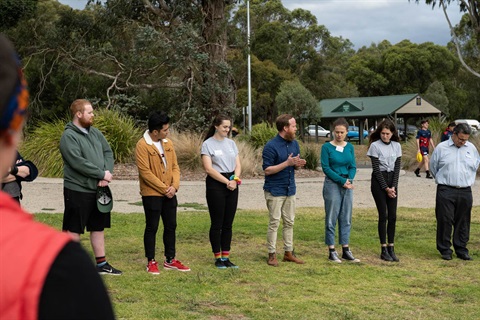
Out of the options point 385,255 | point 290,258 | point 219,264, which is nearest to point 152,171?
point 219,264

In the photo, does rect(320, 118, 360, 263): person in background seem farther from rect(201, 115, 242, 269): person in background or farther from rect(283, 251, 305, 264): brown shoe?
rect(201, 115, 242, 269): person in background

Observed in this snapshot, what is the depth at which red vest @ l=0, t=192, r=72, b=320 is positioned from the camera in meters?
1.22

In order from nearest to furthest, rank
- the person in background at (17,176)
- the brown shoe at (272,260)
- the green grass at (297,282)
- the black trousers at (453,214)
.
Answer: the green grass at (297,282), the person in background at (17,176), the brown shoe at (272,260), the black trousers at (453,214)

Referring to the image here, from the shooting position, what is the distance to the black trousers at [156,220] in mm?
8453

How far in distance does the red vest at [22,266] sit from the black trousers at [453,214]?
30.9 feet

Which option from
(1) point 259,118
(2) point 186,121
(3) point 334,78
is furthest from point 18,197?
(3) point 334,78

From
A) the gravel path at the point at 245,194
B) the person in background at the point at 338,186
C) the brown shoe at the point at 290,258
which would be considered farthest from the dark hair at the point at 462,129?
the gravel path at the point at 245,194

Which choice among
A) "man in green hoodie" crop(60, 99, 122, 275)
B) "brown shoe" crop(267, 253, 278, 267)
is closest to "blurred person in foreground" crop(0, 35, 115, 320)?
"man in green hoodie" crop(60, 99, 122, 275)

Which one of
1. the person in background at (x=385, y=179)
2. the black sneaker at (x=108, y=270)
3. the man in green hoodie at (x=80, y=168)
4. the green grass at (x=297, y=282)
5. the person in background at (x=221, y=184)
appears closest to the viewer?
the green grass at (x=297, y=282)

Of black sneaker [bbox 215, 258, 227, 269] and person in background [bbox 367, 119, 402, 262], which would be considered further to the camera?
person in background [bbox 367, 119, 402, 262]

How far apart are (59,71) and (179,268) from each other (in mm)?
21394

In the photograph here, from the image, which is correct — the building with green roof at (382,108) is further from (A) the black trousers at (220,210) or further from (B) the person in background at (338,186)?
(A) the black trousers at (220,210)

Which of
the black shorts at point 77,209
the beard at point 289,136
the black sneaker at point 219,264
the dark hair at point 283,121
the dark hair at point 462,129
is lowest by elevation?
the black sneaker at point 219,264

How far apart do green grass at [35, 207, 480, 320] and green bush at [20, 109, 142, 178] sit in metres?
9.80
